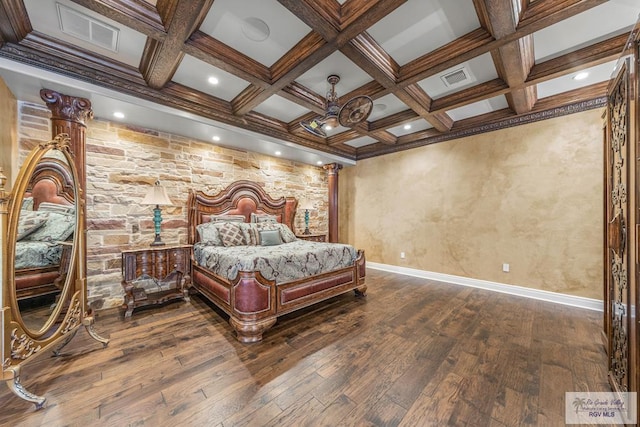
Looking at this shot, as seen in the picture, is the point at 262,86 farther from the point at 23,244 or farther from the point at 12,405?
the point at 12,405

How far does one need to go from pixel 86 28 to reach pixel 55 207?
1.56 m

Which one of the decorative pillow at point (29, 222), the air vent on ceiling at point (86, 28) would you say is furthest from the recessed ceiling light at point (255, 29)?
the decorative pillow at point (29, 222)

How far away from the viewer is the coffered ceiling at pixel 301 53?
183cm

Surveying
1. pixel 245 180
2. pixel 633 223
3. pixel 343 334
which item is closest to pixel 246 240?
pixel 245 180

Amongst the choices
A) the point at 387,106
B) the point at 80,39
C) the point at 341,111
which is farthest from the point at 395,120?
the point at 80,39

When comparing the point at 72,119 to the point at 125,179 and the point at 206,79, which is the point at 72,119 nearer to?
the point at 125,179

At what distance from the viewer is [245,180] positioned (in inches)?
180

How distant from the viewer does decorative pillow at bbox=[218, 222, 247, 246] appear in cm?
366

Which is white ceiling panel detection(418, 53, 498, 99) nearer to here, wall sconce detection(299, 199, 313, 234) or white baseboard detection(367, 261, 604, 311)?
white baseboard detection(367, 261, 604, 311)

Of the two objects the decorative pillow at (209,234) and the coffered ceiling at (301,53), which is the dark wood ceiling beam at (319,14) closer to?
the coffered ceiling at (301,53)

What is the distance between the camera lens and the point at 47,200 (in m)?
1.89

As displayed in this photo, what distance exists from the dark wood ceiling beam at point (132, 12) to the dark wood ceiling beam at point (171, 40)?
2.5 inches

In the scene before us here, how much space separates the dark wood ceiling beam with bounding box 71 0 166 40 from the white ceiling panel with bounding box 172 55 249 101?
52 centimetres

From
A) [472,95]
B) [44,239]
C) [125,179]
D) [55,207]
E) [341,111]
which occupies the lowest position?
[44,239]
